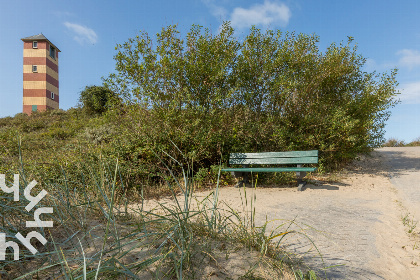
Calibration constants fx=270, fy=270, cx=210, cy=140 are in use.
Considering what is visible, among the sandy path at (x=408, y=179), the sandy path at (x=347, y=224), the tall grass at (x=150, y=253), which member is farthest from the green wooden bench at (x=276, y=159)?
the tall grass at (x=150, y=253)

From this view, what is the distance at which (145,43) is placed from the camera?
23.1ft

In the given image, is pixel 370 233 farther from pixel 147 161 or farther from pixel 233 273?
pixel 147 161

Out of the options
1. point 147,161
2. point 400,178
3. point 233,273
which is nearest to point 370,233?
point 233,273

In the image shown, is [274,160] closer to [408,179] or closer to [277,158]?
[277,158]

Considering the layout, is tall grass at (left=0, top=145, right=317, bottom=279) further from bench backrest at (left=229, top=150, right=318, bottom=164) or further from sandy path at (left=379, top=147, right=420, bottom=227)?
bench backrest at (left=229, top=150, right=318, bottom=164)

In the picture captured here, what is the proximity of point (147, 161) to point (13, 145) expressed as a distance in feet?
20.0

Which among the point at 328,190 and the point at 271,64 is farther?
the point at 271,64

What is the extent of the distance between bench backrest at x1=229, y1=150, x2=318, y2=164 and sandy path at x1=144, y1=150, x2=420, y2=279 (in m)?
0.68

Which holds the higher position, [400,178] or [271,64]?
[271,64]

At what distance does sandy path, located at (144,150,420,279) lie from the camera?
2.61m

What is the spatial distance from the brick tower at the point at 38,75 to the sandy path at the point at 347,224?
23872 millimetres

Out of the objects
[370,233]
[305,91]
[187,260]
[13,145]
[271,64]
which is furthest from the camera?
[13,145]

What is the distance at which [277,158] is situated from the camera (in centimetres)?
671

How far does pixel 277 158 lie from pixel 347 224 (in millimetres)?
2912
